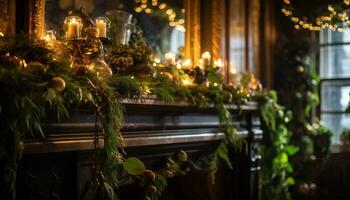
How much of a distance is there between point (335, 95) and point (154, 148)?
130 inches

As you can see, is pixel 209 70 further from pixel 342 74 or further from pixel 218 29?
pixel 342 74

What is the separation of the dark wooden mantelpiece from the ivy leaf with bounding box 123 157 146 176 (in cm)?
17

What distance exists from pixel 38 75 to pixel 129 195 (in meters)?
1.35

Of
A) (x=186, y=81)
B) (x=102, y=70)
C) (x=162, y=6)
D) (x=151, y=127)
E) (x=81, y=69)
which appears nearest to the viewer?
(x=81, y=69)

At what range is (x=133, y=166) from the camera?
224 centimetres

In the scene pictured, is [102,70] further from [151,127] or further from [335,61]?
[335,61]

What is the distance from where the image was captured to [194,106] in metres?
2.93

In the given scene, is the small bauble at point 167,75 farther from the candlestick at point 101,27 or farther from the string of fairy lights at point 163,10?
the string of fairy lights at point 163,10

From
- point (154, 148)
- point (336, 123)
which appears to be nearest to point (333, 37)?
point (336, 123)

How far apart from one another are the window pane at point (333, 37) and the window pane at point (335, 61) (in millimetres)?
73

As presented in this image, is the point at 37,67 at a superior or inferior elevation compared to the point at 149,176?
superior

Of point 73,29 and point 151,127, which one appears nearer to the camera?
point 73,29

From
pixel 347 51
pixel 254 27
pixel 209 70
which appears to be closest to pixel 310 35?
pixel 347 51

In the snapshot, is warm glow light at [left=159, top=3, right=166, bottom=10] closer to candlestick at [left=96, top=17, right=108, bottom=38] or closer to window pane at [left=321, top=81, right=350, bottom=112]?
candlestick at [left=96, top=17, right=108, bottom=38]
